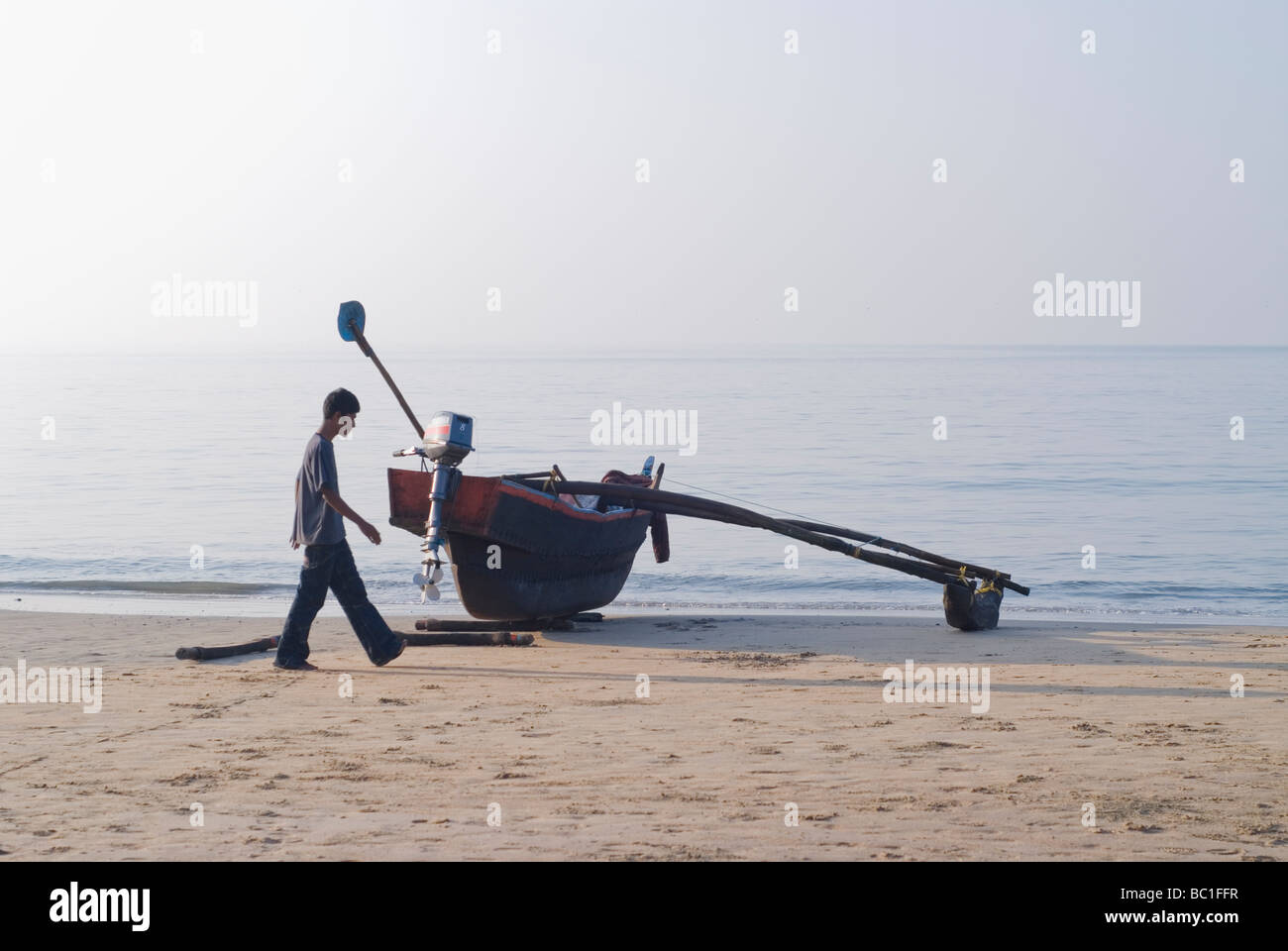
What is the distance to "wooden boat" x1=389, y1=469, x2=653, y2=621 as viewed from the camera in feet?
33.0

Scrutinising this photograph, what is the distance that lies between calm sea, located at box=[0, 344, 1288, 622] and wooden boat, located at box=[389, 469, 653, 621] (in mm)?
3075

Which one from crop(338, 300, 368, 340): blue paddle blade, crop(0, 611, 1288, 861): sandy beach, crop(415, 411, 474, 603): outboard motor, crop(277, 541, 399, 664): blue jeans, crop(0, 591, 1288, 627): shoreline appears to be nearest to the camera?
crop(0, 611, 1288, 861): sandy beach

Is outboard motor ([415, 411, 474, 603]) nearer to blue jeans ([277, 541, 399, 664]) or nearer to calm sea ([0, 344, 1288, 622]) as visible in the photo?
blue jeans ([277, 541, 399, 664])

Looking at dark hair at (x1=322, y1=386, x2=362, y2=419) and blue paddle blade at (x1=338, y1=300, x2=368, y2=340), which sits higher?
blue paddle blade at (x1=338, y1=300, x2=368, y2=340)

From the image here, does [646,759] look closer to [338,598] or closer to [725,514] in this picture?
[338,598]

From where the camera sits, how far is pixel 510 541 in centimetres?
1029

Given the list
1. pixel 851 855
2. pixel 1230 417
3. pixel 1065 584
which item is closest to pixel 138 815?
pixel 851 855

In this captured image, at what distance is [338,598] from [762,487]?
769 inches

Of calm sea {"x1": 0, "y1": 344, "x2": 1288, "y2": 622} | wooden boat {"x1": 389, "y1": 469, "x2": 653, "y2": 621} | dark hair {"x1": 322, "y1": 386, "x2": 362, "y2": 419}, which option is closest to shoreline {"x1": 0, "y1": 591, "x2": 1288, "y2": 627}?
calm sea {"x1": 0, "y1": 344, "x2": 1288, "y2": 622}

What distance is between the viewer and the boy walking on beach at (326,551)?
8.19m

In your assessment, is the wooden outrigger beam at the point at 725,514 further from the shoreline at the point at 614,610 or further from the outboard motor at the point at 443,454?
the shoreline at the point at 614,610

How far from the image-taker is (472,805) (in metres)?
5.45

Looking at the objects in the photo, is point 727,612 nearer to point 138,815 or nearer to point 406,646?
point 406,646

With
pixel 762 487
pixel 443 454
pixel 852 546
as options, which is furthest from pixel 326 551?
pixel 762 487
